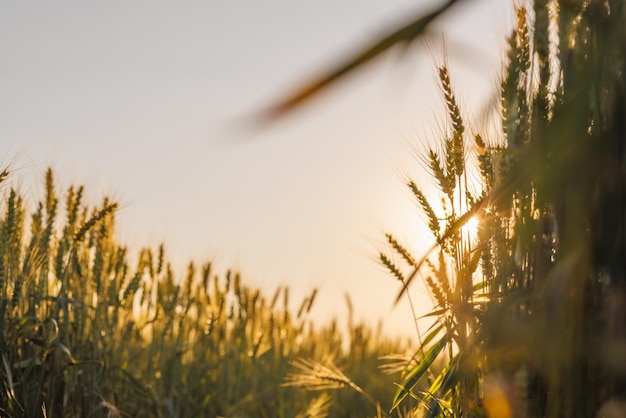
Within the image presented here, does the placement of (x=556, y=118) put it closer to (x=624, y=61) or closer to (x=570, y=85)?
(x=570, y=85)

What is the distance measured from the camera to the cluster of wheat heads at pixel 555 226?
61.9 inches

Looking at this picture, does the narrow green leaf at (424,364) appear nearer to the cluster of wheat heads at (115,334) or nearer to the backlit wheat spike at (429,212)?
the backlit wheat spike at (429,212)

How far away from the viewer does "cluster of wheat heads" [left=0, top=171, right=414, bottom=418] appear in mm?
3146

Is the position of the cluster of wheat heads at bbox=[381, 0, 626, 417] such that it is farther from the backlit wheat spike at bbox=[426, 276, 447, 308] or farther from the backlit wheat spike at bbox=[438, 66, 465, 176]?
the backlit wheat spike at bbox=[426, 276, 447, 308]

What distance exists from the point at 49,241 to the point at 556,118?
8.18 feet

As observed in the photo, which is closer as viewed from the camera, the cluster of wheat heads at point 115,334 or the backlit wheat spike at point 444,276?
the backlit wheat spike at point 444,276

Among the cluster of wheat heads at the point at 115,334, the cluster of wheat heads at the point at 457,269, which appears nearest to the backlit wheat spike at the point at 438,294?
the cluster of wheat heads at the point at 457,269

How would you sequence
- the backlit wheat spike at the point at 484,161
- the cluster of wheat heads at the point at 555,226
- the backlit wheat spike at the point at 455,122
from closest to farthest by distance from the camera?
1. the cluster of wheat heads at the point at 555,226
2. the backlit wheat spike at the point at 484,161
3. the backlit wheat spike at the point at 455,122

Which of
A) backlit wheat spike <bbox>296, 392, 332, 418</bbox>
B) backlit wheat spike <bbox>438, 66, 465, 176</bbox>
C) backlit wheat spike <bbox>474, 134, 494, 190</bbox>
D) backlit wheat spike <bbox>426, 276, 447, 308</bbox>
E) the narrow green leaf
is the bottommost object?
backlit wheat spike <bbox>296, 392, 332, 418</bbox>

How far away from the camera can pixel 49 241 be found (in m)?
3.43

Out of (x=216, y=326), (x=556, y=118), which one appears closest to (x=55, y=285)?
(x=216, y=326)

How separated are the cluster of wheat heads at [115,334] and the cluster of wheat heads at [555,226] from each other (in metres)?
1.70

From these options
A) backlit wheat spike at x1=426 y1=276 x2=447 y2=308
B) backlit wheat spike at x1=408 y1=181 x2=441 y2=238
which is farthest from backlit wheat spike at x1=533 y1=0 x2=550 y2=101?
backlit wheat spike at x1=426 y1=276 x2=447 y2=308

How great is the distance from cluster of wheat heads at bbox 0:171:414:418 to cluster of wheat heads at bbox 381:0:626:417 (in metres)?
1.70
